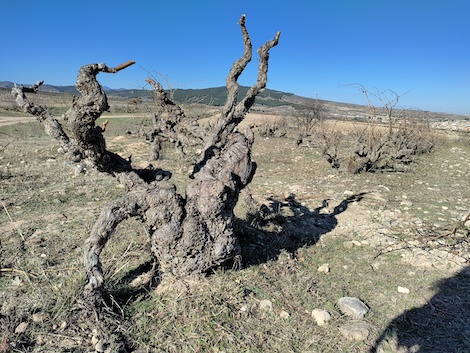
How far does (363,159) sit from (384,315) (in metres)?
5.26

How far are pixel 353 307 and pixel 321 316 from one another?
0.33 meters

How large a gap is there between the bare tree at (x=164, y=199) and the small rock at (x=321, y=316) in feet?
2.85

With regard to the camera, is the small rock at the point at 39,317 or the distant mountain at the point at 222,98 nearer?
the small rock at the point at 39,317

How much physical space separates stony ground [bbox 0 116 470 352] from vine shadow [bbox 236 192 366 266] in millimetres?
21

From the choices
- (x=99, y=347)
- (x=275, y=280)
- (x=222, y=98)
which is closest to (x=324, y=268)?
(x=275, y=280)

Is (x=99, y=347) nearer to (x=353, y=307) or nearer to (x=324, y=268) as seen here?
(x=353, y=307)

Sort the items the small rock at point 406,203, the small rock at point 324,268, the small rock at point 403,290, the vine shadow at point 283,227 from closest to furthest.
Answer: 1. the small rock at point 403,290
2. the small rock at point 324,268
3. the vine shadow at point 283,227
4. the small rock at point 406,203

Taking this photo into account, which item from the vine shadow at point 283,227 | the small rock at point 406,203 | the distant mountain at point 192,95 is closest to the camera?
the vine shadow at point 283,227

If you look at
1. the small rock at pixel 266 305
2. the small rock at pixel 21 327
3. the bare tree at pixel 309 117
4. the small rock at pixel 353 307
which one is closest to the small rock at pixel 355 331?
the small rock at pixel 353 307

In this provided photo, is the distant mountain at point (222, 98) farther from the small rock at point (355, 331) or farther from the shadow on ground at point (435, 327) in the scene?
the shadow on ground at point (435, 327)

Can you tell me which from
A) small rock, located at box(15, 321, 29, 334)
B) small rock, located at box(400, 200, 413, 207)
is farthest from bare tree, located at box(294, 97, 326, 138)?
small rock, located at box(15, 321, 29, 334)

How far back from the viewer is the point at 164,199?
2.79 metres

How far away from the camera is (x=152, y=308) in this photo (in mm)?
2641

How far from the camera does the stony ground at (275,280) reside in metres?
2.39
